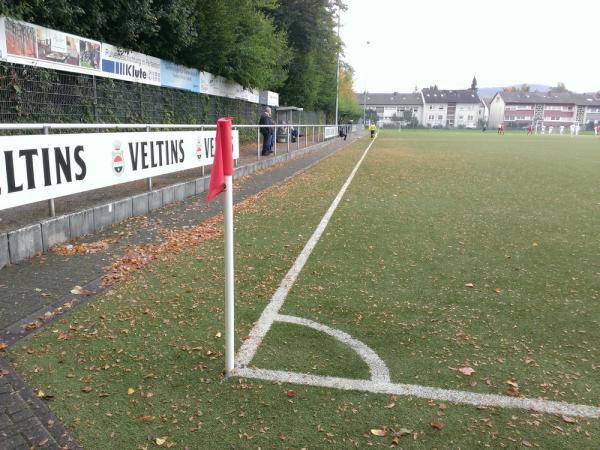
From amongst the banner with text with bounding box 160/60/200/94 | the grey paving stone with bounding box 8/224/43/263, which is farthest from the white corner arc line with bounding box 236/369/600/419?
the banner with text with bounding box 160/60/200/94

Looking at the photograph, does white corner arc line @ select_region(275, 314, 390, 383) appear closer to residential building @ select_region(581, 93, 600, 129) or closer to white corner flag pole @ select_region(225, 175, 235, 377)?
white corner flag pole @ select_region(225, 175, 235, 377)

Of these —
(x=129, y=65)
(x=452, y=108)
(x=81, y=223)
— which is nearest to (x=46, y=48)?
(x=129, y=65)

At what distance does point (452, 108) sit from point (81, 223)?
14737 cm

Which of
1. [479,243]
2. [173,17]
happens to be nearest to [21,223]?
[479,243]

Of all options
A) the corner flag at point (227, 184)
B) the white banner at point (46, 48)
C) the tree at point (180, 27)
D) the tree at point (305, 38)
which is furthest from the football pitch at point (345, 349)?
the tree at point (305, 38)

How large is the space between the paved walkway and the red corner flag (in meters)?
1.61

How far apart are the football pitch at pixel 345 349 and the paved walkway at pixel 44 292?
12 cm

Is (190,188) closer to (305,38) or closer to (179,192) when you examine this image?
(179,192)

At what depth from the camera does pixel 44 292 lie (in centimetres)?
468

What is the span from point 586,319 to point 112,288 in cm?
433

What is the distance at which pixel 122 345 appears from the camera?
366 cm

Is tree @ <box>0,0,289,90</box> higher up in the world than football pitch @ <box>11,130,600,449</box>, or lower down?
higher up

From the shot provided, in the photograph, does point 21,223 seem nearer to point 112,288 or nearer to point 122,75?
point 112,288

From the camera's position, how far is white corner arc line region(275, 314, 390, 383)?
129 inches
